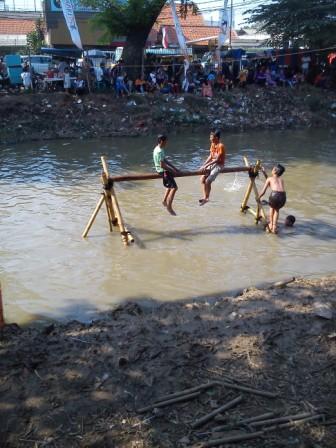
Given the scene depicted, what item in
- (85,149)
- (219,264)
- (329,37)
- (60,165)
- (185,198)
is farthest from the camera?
(329,37)

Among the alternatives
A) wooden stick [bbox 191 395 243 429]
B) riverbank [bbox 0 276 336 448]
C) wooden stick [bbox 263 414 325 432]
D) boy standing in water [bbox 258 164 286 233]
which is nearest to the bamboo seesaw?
boy standing in water [bbox 258 164 286 233]

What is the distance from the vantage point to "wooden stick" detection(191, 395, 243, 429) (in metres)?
3.86

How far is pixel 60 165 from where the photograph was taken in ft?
50.8

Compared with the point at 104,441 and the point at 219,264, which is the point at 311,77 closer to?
the point at 219,264

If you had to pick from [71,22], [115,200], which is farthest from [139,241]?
[71,22]

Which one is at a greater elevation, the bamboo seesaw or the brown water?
the bamboo seesaw

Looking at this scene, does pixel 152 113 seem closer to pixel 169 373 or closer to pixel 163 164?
pixel 163 164

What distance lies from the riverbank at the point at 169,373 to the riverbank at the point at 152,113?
49.4 ft

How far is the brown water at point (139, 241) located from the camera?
7418 mm

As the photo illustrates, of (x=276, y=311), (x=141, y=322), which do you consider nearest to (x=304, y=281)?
(x=276, y=311)

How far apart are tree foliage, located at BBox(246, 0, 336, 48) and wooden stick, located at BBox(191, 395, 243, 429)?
2568cm

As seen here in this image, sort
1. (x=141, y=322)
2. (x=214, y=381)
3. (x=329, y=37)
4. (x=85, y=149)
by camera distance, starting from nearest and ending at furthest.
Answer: (x=214, y=381), (x=141, y=322), (x=85, y=149), (x=329, y=37)

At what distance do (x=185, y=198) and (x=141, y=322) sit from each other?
21.8ft

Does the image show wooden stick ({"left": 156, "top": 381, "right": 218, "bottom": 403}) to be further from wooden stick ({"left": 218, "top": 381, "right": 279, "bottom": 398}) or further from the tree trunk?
the tree trunk
